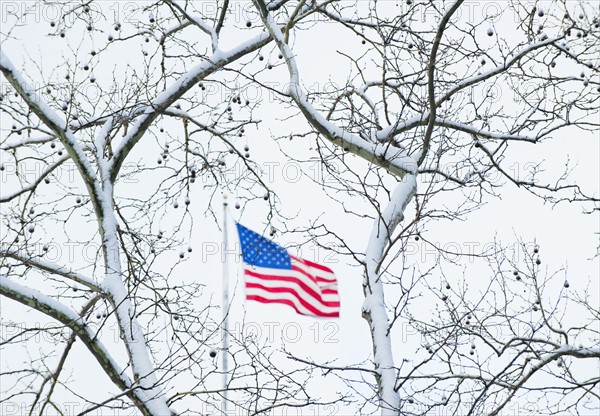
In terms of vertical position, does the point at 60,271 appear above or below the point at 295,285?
below

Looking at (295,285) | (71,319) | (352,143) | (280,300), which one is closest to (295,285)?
(295,285)

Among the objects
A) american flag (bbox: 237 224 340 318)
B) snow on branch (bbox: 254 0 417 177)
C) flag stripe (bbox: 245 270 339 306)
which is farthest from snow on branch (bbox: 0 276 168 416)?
flag stripe (bbox: 245 270 339 306)

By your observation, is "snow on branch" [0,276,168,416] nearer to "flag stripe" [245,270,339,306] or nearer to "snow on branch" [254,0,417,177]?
"snow on branch" [254,0,417,177]

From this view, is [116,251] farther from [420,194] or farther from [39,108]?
[420,194]

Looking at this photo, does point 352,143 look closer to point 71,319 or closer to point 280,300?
point 71,319

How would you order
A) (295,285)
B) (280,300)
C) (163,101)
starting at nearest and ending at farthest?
(163,101), (295,285), (280,300)

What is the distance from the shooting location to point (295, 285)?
12594 mm

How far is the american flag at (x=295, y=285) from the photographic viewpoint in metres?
12.5

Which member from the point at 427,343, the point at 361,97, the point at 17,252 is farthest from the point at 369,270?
the point at 17,252

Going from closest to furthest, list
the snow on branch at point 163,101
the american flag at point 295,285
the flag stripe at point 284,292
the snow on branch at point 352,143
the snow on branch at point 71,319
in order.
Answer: the snow on branch at point 71,319 → the snow on branch at point 352,143 → the snow on branch at point 163,101 → the american flag at point 295,285 → the flag stripe at point 284,292

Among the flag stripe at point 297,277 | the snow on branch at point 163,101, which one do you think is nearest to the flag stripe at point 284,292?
the flag stripe at point 297,277

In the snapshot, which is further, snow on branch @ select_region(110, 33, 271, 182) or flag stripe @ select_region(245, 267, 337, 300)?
flag stripe @ select_region(245, 267, 337, 300)

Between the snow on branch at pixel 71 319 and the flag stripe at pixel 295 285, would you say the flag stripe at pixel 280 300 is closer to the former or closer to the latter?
the flag stripe at pixel 295 285

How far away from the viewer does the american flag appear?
1252 cm
